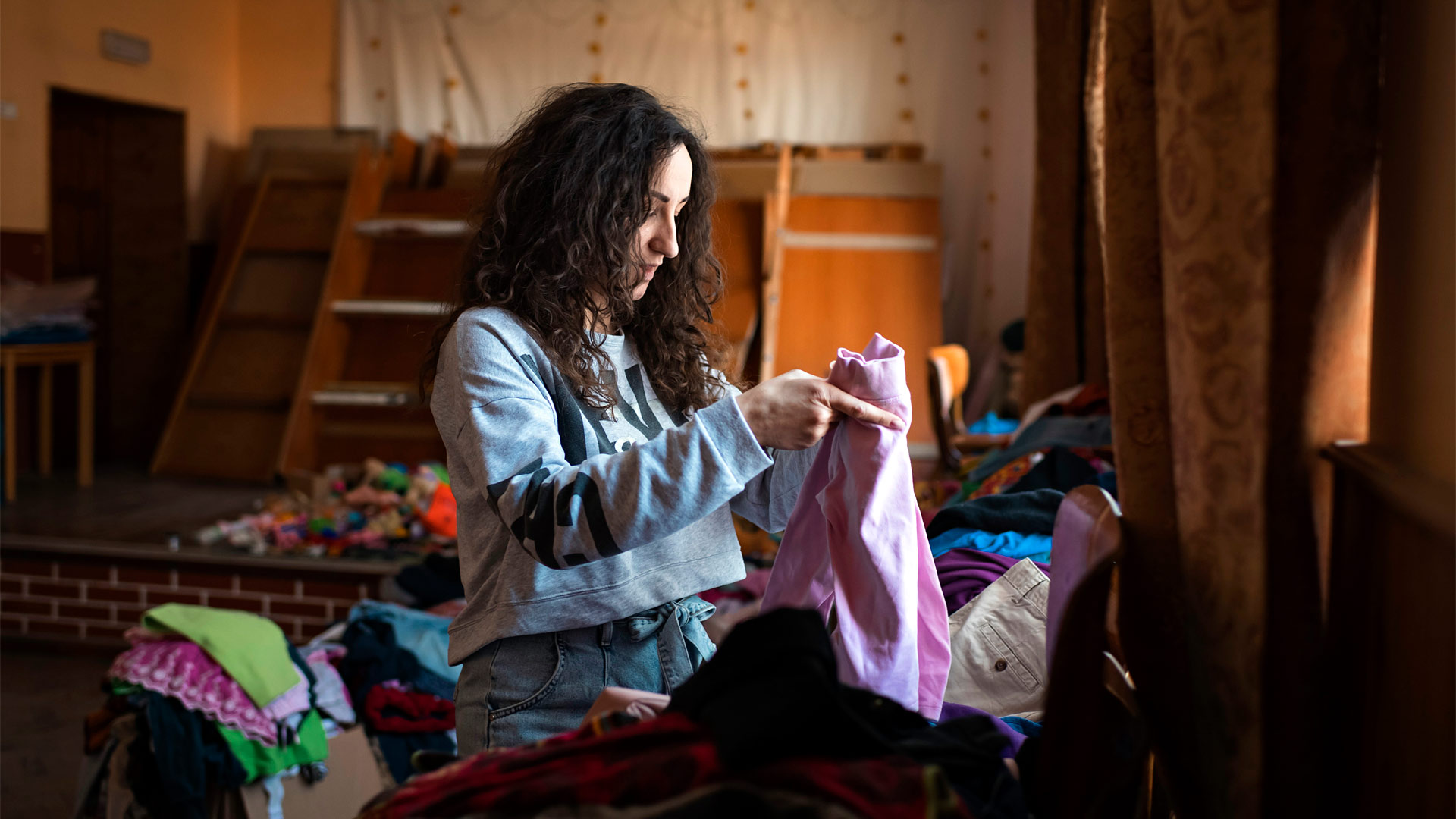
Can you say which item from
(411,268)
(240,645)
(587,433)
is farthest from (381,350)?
(587,433)

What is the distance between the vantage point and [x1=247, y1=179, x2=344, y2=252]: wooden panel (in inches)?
215

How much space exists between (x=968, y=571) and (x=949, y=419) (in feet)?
6.80

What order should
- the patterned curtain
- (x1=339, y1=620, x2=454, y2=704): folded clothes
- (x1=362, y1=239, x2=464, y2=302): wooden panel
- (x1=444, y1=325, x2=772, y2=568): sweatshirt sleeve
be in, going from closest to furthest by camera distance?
the patterned curtain
(x1=444, y1=325, x2=772, y2=568): sweatshirt sleeve
(x1=339, y1=620, x2=454, y2=704): folded clothes
(x1=362, y1=239, x2=464, y2=302): wooden panel

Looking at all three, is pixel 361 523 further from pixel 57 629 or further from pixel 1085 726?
pixel 1085 726

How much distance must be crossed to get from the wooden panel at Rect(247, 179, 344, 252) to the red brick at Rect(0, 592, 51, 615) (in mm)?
2290

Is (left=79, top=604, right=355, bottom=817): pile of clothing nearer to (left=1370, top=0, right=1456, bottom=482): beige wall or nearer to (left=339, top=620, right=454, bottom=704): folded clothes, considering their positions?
(left=339, top=620, right=454, bottom=704): folded clothes

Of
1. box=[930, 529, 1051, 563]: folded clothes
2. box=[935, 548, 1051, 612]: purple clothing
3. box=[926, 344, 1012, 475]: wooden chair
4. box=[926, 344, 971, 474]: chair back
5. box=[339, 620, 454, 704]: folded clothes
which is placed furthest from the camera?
box=[926, 344, 971, 474]: chair back

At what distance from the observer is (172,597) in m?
3.73

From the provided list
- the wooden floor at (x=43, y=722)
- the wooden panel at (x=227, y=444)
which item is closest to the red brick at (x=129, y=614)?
the wooden floor at (x=43, y=722)

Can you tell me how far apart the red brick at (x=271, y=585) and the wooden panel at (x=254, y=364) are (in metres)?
1.64

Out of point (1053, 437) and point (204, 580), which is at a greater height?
point (1053, 437)

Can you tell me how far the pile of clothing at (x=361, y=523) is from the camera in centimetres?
378

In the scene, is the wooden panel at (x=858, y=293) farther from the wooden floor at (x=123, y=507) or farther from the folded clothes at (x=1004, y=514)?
the folded clothes at (x=1004, y=514)

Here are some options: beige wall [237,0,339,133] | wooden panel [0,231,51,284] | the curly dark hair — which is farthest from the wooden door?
the curly dark hair
